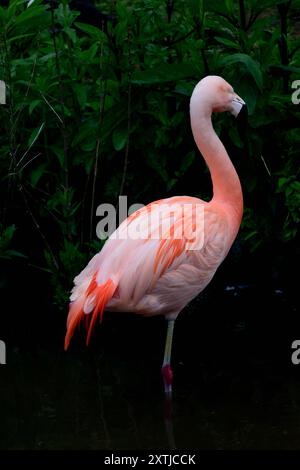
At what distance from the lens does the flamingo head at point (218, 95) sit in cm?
480

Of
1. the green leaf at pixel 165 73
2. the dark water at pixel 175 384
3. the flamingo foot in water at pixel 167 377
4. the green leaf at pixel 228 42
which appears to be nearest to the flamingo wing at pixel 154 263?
the flamingo foot in water at pixel 167 377

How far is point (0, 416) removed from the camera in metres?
4.60

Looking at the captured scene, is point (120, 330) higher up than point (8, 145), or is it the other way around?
point (8, 145)

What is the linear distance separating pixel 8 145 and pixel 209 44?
1313 mm

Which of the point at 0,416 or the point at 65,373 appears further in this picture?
the point at 65,373

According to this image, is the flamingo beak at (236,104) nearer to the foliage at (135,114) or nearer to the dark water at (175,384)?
the foliage at (135,114)

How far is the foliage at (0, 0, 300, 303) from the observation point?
5402 mm

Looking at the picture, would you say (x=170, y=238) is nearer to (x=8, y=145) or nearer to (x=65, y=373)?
(x=65, y=373)

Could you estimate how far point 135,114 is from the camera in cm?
562
